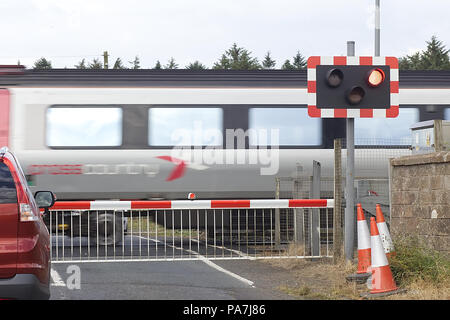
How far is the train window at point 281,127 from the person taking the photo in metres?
16.3

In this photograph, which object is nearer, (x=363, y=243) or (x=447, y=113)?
(x=363, y=243)

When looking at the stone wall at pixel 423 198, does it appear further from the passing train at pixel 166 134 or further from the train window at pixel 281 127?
the train window at pixel 281 127

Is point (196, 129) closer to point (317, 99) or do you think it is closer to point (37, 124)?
point (37, 124)

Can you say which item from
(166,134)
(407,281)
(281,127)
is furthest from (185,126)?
(407,281)

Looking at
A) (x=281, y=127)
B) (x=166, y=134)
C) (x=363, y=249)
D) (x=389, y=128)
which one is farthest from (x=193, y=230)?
(x=363, y=249)

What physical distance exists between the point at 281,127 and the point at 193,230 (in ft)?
9.55

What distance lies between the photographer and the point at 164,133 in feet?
52.9

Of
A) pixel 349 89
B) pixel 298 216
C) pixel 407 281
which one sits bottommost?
pixel 407 281

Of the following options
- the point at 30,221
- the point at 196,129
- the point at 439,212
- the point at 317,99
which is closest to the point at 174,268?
the point at 317,99

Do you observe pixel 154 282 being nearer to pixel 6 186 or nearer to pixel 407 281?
pixel 407 281

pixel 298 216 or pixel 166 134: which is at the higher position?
pixel 166 134

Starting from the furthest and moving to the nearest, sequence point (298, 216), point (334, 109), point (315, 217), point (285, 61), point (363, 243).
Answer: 1. point (285, 61)
2. point (298, 216)
3. point (315, 217)
4. point (334, 109)
5. point (363, 243)

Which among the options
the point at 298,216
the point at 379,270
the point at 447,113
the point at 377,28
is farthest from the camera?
the point at 377,28

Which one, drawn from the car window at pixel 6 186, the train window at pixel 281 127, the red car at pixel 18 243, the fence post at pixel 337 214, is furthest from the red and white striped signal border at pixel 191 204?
the car window at pixel 6 186
